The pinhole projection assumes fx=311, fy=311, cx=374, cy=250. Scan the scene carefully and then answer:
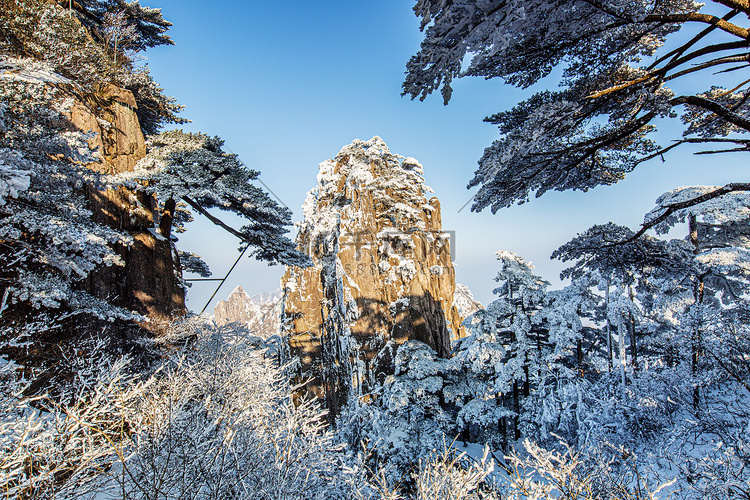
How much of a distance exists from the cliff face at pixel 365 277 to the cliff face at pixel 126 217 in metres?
10.7

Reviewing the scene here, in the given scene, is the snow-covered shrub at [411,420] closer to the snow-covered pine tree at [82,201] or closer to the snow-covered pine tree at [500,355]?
the snow-covered pine tree at [500,355]

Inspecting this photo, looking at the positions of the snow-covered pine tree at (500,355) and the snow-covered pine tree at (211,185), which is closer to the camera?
the snow-covered pine tree at (211,185)

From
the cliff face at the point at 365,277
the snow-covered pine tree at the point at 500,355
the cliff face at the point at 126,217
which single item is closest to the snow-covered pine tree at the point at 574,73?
the snow-covered pine tree at the point at 500,355

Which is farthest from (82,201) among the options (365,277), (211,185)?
(365,277)

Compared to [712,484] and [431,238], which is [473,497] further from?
[431,238]

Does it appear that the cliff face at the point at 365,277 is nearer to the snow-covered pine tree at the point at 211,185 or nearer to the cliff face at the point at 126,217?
the snow-covered pine tree at the point at 211,185

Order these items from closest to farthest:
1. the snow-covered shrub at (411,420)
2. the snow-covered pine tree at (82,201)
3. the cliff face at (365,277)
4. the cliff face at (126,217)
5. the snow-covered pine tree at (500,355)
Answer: the snow-covered pine tree at (82,201), the cliff face at (126,217), the snow-covered shrub at (411,420), the snow-covered pine tree at (500,355), the cliff face at (365,277)

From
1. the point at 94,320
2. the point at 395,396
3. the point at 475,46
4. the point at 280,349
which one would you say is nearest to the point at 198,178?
the point at 94,320

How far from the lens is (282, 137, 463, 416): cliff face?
61.8ft

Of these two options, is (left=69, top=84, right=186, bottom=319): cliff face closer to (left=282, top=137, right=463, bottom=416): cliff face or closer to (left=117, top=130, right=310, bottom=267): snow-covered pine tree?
(left=117, top=130, right=310, bottom=267): snow-covered pine tree

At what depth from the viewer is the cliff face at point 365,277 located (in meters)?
18.8

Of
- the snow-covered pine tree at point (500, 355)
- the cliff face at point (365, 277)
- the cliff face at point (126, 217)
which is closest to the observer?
the cliff face at point (126, 217)

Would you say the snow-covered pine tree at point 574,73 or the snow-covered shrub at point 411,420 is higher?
the snow-covered pine tree at point 574,73

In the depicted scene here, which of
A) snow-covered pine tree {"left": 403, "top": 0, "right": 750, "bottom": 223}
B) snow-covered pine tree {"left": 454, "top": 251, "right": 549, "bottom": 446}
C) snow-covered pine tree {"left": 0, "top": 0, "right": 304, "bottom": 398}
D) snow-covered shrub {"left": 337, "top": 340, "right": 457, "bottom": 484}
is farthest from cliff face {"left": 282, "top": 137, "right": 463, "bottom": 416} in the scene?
snow-covered pine tree {"left": 403, "top": 0, "right": 750, "bottom": 223}
